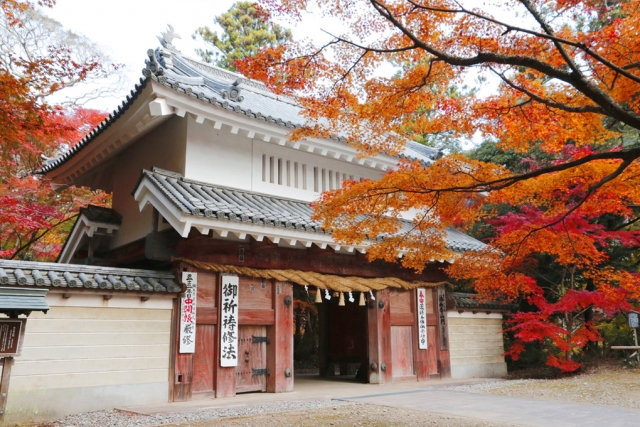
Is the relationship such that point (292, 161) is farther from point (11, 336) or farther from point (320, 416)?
point (11, 336)

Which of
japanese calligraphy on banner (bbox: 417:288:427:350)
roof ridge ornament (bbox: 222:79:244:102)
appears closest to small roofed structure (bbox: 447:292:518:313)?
japanese calligraphy on banner (bbox: 417:288:427:350)

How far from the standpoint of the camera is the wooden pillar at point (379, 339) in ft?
36.5

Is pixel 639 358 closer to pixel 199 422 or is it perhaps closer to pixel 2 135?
pixel 199 422

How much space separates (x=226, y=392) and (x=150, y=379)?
1.40 metres

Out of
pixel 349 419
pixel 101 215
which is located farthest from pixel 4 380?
pixel 101 215

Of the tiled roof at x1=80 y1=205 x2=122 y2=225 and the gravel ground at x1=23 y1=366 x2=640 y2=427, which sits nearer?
the gravel ground at x1=23 y1=366 x2=640 y2=427

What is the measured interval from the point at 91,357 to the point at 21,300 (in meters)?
2.15

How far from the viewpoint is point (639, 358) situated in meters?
12.9

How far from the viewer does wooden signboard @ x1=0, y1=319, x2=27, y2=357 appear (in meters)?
5.67

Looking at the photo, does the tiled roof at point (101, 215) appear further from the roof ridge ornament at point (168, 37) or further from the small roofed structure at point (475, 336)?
the small roofed structure at point (475, 336)

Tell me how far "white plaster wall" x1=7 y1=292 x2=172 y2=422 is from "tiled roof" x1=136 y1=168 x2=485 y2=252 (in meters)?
1.71

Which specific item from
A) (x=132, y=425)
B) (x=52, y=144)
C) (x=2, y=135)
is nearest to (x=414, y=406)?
(x=132, y=425)

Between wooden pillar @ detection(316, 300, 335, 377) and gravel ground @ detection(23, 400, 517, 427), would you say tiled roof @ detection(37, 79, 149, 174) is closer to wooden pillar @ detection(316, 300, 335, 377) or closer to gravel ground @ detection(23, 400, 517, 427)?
gravel ground @ detection(23, 400, 517, 427)

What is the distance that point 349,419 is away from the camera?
21.1 feet
